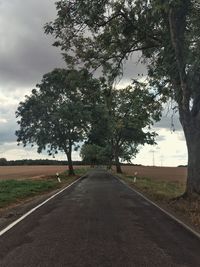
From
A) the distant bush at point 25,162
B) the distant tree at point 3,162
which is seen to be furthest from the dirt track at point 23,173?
the distant bush at point 25,162

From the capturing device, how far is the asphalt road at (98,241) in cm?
755

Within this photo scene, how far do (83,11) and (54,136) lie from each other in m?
34.7

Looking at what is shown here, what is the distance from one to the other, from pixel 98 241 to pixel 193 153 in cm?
1125

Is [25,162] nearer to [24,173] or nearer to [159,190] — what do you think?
[24,173]

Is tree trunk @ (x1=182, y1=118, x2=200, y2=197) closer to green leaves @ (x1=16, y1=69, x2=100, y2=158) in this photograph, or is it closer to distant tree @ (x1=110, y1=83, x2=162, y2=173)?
distant tree @ (x1=110, y1=83, x2=162, y2=173)

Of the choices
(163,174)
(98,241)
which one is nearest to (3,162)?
(163,174)

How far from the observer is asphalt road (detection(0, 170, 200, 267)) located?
7.55m

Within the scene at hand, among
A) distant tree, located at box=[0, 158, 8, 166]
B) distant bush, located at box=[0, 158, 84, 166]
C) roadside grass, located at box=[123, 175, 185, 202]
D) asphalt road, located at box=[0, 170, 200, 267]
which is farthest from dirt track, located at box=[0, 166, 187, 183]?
distant bush, located at box=[0, 158, 84, 166]

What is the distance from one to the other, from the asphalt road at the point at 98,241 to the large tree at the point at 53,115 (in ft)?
124

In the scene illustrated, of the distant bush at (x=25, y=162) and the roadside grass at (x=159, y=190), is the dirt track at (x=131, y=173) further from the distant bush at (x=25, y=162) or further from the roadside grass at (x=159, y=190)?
the distant bush at (x=25, y=162)

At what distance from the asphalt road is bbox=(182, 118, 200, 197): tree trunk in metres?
5.61

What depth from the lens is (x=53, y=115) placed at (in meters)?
51.2

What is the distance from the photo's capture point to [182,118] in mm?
19984

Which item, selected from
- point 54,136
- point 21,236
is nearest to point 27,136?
point 54,136
